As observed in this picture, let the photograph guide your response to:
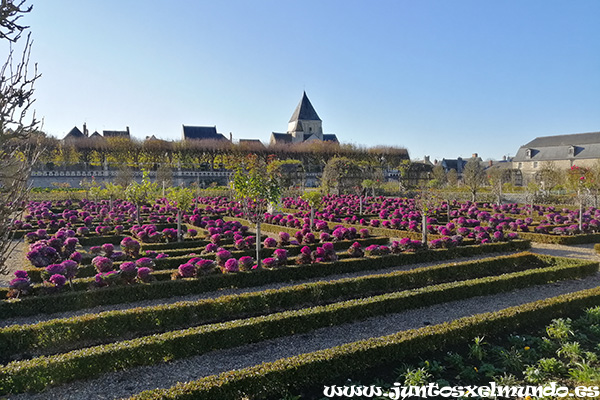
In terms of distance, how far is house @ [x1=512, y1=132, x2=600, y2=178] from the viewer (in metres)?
53.6

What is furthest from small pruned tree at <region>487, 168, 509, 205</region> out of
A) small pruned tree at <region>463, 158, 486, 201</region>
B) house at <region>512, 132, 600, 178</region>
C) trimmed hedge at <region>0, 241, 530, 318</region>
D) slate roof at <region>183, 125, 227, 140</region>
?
slate roof at <region>183, 125, 227, 140</region>

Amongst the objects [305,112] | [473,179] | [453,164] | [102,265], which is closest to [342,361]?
[102,265]

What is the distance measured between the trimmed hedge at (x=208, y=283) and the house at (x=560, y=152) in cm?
4526

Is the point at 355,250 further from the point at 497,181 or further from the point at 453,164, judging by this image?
the point at 453,164

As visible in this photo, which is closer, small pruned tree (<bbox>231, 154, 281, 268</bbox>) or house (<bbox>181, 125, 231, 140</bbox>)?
small pruned tree (<bbox>231, 154, 281, 268</bbox>)

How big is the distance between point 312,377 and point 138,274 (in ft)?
19.1

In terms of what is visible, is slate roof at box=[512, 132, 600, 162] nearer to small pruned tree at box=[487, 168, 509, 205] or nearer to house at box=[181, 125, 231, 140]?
small pruned tree at box=[487, 168, 509, 205]

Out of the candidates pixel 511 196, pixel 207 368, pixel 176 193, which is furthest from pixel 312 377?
pixel 511 196

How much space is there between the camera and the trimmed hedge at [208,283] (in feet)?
28.0

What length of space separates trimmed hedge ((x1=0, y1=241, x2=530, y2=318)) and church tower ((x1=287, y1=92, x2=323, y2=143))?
A: 248 ft

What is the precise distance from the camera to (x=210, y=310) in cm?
818

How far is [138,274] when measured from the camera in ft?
32.0

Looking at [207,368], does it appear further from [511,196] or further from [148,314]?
[511,196]

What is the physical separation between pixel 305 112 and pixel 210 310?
278 feet
